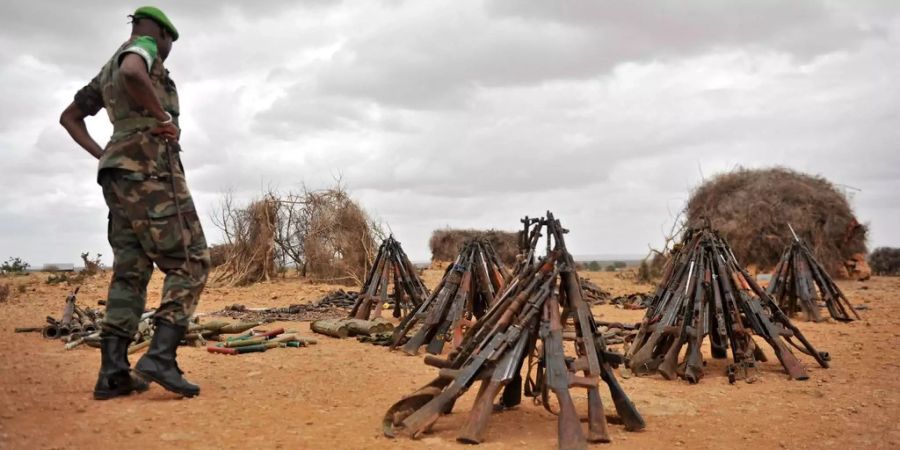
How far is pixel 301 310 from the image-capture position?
10477mm

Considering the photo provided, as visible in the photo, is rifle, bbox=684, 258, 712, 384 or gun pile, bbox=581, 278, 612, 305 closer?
rifle, bbox=684, 258, 712, 384

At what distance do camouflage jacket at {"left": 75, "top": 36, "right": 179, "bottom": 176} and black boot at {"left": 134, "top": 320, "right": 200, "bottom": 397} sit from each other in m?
0.95

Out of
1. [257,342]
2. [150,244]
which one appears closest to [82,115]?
[150,244]

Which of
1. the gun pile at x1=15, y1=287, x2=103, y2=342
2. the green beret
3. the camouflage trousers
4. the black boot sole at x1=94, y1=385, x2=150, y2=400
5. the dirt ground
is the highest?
the green beret

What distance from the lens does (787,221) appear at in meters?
16.1

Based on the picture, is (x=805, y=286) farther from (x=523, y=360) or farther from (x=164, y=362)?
(x=164, y=362)

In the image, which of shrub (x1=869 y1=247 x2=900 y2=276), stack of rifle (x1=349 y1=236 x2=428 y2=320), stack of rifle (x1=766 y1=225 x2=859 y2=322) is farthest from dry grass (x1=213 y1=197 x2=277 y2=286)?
shrub (x1=869 y1=247 x2=900 y2=276)

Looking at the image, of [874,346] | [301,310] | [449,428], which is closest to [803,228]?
[874,346]

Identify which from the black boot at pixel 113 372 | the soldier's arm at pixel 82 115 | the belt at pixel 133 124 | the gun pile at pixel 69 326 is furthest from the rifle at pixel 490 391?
the gun pile at pixel 69 326

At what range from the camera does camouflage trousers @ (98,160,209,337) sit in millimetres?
4211

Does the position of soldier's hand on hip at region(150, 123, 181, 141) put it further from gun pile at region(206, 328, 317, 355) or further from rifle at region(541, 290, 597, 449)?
gun pile at region(206, 328, 317, 355)

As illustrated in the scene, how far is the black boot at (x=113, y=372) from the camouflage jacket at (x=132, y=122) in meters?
1.04

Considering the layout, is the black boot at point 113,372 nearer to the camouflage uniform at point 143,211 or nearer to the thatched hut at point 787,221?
the camouflage uniform at point 143,211

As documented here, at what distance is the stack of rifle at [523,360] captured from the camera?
3654 millimetres
